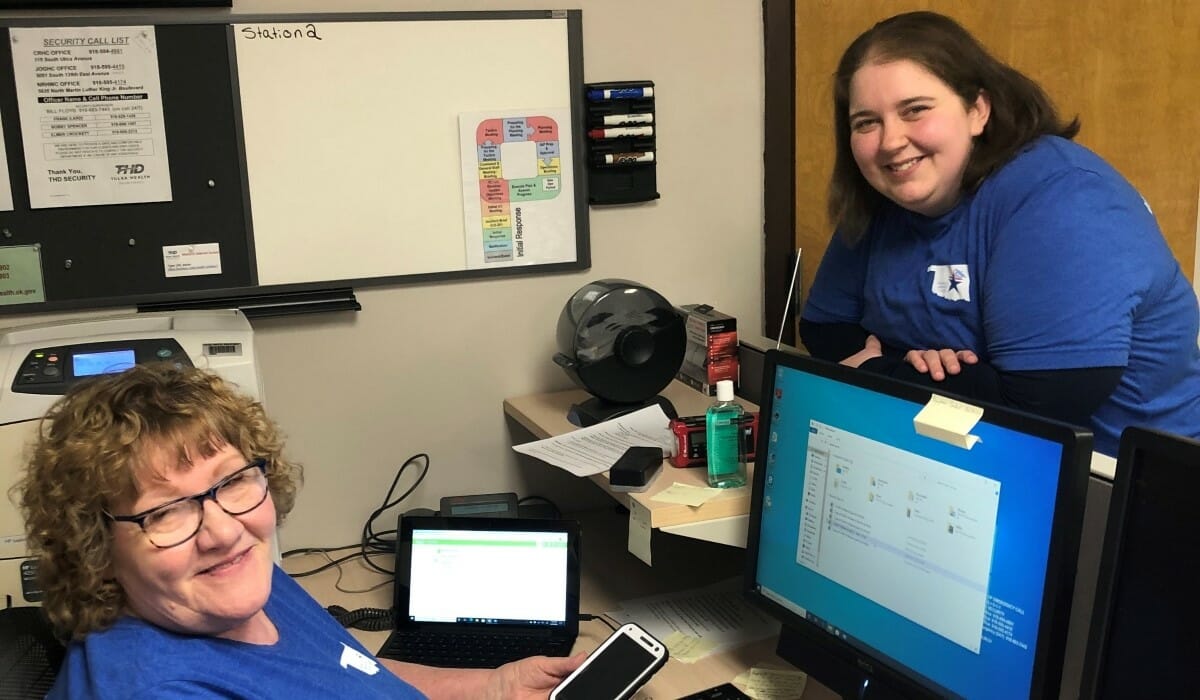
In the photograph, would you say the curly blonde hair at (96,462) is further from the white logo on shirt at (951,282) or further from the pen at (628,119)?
the pen at (628,119)

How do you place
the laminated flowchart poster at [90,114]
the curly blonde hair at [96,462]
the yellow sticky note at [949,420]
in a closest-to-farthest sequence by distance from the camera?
1. the curly blonde hair at [96,462]
2. the yellow sticky note at [949,420]
3. the laminated flowchart poster at [90,114]

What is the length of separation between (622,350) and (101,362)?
35.6 inches

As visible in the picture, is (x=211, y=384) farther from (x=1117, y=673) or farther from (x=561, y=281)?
(x=561, y=281)

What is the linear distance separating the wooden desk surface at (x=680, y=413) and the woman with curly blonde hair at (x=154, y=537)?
0.62 metres

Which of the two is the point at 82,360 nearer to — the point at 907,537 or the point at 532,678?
the point at 532,678

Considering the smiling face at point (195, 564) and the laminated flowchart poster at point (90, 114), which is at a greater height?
the laminated flowchart poster at point (90, 114)

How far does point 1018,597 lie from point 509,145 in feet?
4.83

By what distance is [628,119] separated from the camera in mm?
2281

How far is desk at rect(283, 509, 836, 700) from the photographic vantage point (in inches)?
62.5

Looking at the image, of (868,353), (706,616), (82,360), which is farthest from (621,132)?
(82,360)

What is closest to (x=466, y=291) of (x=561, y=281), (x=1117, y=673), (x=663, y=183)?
(x=561, y=281)

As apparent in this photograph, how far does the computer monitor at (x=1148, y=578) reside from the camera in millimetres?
900

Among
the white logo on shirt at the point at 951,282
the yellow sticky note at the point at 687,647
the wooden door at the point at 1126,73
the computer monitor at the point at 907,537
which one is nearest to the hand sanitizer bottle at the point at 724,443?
the computer monitor at the point at 907,537

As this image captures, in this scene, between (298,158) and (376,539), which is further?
(376,539)
